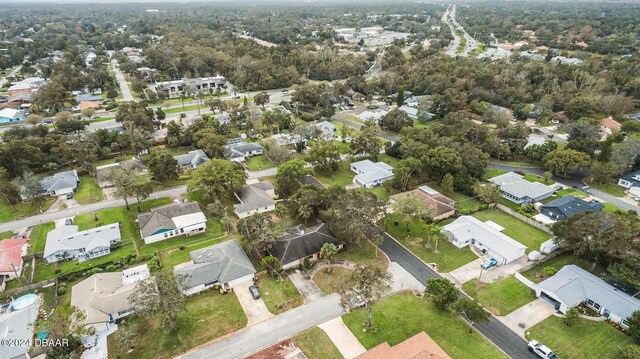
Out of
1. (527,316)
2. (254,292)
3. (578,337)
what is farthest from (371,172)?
(578,337)

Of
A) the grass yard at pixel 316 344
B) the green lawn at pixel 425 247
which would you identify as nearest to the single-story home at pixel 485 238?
the green lawn at pixel 425 247

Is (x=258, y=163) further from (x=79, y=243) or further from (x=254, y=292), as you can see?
(x=254, y=292)

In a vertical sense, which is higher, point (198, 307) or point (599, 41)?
point (599, 41)

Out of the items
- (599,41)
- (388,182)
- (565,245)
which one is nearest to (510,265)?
(565,245)

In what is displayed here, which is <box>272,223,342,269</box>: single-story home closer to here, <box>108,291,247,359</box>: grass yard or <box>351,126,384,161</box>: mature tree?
<box>108,291,247,359</box>: grass yard

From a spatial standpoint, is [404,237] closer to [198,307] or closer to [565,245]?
[565,245]

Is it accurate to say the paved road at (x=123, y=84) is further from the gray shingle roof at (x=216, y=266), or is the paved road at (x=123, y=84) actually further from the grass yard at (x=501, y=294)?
the grass yard at (x=501, y=294)

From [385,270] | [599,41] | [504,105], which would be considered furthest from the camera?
[599,41]

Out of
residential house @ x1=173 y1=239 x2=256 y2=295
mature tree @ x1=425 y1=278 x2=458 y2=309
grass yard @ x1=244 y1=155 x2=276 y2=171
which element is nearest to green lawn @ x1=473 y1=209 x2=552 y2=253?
mature tree @ x1=425 y1=278 x2=458 y2=309
